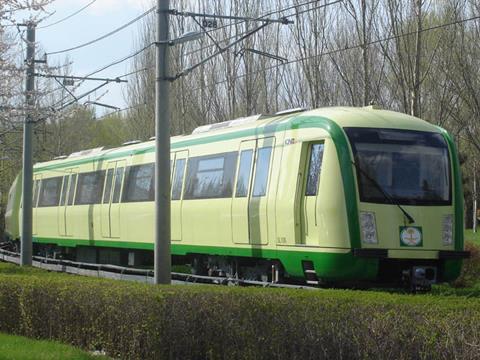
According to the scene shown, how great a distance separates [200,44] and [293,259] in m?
23.2

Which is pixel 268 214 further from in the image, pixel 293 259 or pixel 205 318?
pixel 205 318

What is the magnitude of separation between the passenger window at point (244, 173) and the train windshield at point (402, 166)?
2680mm

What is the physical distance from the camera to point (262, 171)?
1533cm

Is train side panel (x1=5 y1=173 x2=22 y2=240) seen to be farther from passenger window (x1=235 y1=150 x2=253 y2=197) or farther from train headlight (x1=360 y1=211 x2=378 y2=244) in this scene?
train headlight (x1=360 y1=211 x2=378 y2=244)

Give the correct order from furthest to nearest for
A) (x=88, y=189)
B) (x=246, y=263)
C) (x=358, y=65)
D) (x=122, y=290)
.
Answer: (x=358, y=65) < (x=88, y=189) < (x=246, y=263) < (x=122, y=290)

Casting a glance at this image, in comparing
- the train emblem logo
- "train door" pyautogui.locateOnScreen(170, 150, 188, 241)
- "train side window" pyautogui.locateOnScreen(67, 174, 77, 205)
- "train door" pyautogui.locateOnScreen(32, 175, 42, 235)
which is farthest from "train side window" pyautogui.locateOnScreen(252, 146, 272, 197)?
"train door" pyautogui.locateOnScreen(32, 175, 42, 235)

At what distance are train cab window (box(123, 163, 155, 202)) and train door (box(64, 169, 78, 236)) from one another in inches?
180

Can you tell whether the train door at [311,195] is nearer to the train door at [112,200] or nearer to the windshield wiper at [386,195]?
the windshield wiper at [386,195]

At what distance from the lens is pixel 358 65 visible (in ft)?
97.4

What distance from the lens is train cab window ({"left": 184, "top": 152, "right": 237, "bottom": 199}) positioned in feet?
53.6

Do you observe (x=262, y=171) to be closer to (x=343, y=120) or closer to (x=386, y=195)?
(x=343, y=120)

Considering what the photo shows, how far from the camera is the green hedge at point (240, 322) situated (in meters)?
7.43

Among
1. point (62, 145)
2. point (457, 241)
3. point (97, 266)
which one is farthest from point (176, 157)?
point (62, 145)

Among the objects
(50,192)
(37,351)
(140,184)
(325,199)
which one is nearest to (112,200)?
(140,184)
